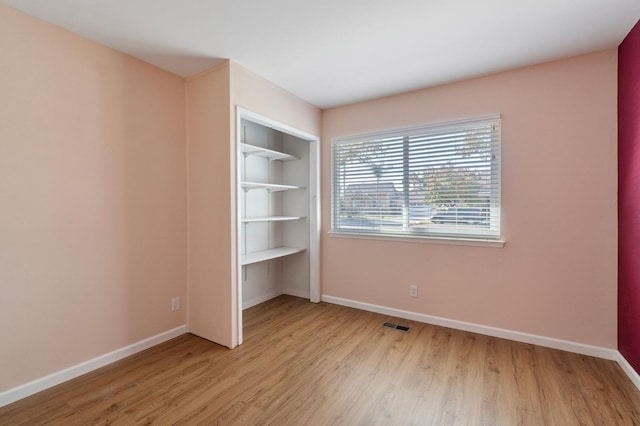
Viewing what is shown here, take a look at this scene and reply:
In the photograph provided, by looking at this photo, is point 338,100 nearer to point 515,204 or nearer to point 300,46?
point 300,46

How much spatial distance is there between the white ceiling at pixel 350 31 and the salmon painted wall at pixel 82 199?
0.84ft

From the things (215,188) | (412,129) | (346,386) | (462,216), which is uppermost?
(412,129)

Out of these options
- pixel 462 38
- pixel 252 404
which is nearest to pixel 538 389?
pixel 252 404

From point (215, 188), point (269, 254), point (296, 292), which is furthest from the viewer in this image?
point (296, 292)

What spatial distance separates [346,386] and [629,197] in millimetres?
2489

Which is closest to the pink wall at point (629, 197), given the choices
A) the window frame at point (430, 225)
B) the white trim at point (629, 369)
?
the white trim at point (629, 369)

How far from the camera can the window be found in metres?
2.79

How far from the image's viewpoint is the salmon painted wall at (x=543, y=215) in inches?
92.1

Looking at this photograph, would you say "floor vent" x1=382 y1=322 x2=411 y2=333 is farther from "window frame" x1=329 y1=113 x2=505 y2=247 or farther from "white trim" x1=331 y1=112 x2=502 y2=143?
"white trim" x1=331 y1=112 x2=502 y2=143

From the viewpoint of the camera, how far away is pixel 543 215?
8.33 feet

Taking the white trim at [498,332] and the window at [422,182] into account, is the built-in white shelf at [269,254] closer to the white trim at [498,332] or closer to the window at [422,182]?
the window at [422,182]

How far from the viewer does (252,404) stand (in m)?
1.85

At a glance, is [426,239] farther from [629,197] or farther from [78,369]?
[78,369]

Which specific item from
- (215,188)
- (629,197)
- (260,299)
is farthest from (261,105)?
(629,197)
